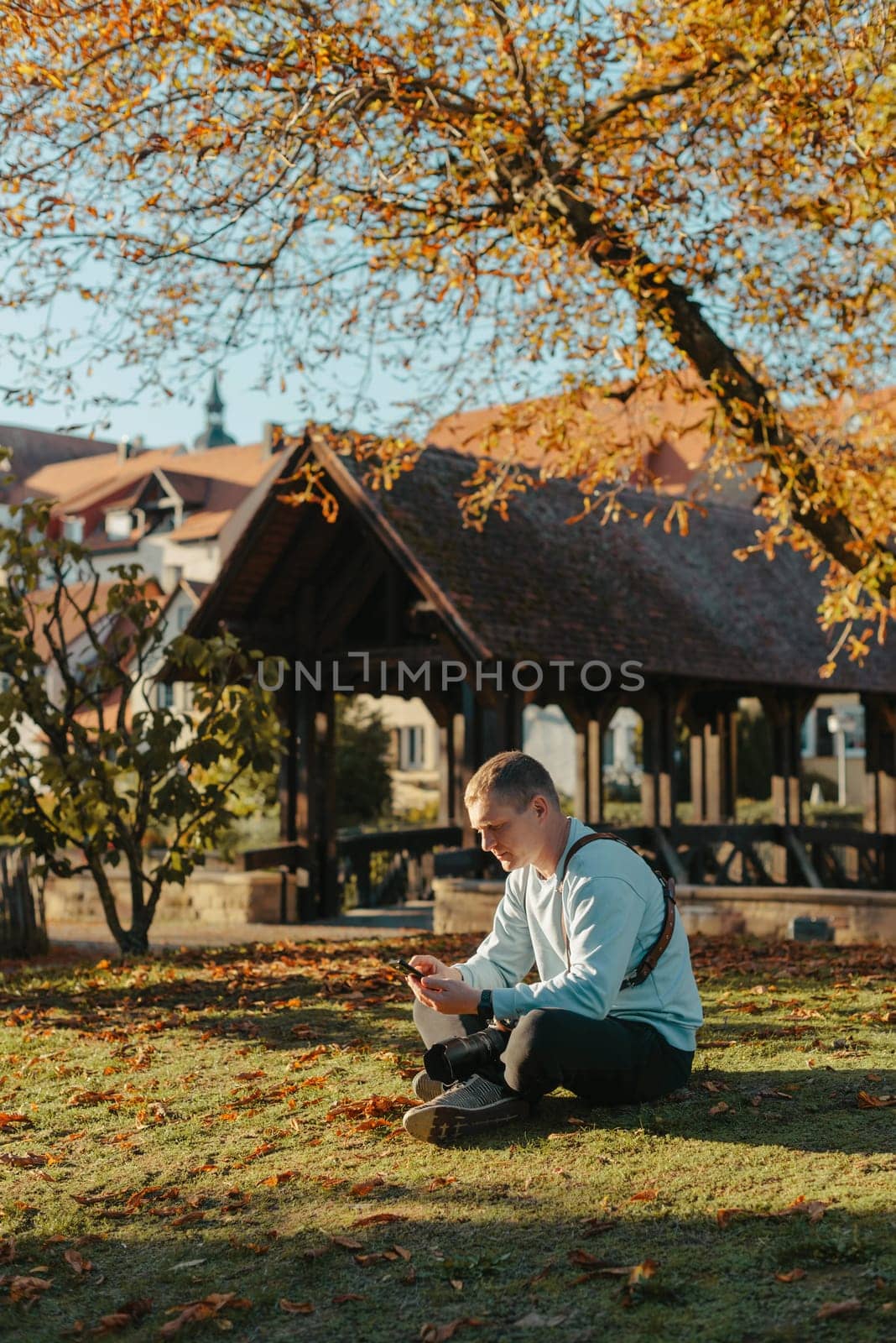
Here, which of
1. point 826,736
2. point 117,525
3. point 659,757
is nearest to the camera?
point 659,757

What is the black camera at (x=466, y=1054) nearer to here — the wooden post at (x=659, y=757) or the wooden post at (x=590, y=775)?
the wooden post at (x=659, y=757)

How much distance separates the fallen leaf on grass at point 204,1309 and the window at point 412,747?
136ft

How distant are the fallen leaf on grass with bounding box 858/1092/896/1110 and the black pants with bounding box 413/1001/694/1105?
1.98 ft

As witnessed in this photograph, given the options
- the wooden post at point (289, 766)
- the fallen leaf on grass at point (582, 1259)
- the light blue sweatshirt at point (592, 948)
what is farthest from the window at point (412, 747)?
the fallen leaf on grass at point (582, 1259)

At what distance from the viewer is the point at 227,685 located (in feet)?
37.9

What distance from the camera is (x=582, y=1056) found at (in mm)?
4602

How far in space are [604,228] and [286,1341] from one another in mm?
Result: 8649

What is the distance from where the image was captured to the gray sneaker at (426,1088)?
4.98 meters

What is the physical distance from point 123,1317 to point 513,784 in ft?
6.50

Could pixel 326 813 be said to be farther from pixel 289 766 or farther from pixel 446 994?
pixel 446 994

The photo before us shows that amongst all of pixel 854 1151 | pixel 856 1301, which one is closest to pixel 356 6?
pixel 854 1151

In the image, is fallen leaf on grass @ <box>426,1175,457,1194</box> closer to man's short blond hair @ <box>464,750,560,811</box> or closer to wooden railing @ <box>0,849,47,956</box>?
man's short blond hair @ <box>464,750,560,811</box>

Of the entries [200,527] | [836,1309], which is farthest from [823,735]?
[836,1309]

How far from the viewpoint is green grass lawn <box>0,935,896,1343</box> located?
335 centimetres
